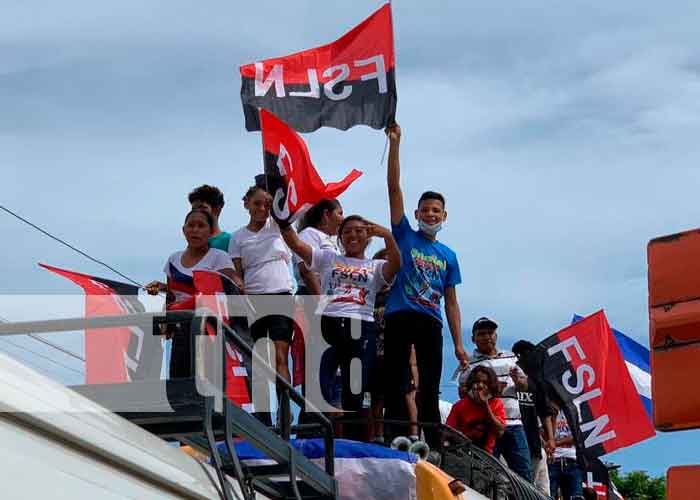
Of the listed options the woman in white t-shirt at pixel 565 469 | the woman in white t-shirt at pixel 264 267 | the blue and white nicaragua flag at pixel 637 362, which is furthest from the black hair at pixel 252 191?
the blue and white nicaragua flag at pixel 637 362

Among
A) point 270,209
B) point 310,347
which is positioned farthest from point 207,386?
point 270,209

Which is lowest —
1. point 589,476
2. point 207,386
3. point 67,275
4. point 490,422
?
point 589,476

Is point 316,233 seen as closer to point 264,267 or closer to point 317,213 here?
point 317,213

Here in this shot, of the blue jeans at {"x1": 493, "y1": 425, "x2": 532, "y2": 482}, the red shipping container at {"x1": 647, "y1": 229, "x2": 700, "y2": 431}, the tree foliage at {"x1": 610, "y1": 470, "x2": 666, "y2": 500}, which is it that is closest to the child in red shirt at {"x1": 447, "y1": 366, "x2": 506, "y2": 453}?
the blue jeans at {"x1": 493, "y1": 425, "x2": 532, "y2": 482}

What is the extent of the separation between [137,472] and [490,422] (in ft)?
20.2

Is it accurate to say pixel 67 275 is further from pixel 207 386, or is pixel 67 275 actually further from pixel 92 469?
pixel 92 469

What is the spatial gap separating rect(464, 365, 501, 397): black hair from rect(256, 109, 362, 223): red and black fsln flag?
5.81 feet

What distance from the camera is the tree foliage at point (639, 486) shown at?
3841 cm

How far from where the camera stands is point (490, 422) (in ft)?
31.1

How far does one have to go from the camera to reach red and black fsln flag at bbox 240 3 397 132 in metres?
10.5

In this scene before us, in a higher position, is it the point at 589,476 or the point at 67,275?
the point at 67,275

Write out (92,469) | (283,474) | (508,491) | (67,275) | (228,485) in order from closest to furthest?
(92,469)
(228,485)
(283,474)
(508,491)
(67,275)

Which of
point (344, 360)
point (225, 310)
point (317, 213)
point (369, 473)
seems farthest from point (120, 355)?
point (317, 213)

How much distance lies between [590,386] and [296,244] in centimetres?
503
